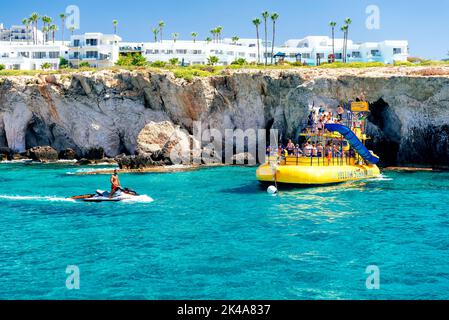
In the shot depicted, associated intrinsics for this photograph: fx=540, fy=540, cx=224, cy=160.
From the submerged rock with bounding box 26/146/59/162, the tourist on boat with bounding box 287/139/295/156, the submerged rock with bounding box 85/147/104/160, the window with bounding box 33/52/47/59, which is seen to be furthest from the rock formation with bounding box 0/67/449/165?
the window with bounding box 33/52/47/59

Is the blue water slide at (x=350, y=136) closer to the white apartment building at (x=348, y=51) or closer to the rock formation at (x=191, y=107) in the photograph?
the rock formation at (x=191, y=107)

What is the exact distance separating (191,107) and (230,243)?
40.8m

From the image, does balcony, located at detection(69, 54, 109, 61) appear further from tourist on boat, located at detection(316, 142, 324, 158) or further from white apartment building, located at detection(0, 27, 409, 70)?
tourist on boat, located at detection(316, 142, 324, 158)

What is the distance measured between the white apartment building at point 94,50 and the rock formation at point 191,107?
2781 cm

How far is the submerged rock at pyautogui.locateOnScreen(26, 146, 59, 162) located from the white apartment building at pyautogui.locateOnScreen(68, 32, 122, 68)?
3211 cm

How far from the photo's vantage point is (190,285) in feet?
61.7

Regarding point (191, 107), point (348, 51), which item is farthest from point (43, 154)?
point (348, 51)

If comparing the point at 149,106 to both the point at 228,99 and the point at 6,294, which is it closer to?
the point at 228,99

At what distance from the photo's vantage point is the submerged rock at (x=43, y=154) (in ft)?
207

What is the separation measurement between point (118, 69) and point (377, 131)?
31.4m

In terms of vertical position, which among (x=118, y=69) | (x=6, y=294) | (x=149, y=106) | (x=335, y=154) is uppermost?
(x=118, y=69)

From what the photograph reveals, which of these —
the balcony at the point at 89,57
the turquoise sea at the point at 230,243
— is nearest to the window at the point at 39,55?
the balcony at the point at 89,57

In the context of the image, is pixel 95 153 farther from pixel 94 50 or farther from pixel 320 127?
pixel 94 50

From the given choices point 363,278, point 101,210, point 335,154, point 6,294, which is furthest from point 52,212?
point 335,154
